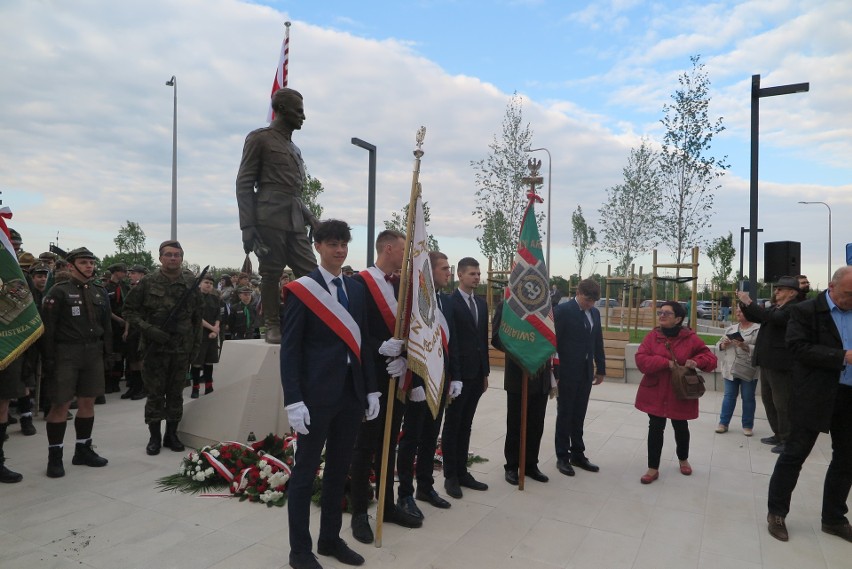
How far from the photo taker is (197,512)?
4.05 meters

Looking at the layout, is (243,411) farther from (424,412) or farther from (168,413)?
(424,412)

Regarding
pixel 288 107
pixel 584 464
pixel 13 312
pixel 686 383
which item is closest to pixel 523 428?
pixel 584 464

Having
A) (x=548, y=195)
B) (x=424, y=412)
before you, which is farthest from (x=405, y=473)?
(x=548, y=195)

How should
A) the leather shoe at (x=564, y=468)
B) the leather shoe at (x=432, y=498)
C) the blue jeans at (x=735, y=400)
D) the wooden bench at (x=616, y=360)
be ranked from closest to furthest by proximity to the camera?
1. the leather shoe at (x=432, y=498)
2. the leather shoe at (x=564, y=468)
3. the blue jeans at (x=735, y=400)
4. the wooden bench at (x=616, y=360)

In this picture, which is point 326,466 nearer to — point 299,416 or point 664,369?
point 299,416

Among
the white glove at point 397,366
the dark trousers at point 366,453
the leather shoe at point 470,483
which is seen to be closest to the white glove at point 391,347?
the white glove at point 397,366

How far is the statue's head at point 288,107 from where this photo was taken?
5457 millimetres

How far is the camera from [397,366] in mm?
3611

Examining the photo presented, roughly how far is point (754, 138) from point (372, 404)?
7.47m

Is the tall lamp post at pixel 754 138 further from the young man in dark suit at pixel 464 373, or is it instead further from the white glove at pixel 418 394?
the white glove at pixel 418 394

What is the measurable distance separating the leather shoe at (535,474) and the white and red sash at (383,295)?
7.36ft

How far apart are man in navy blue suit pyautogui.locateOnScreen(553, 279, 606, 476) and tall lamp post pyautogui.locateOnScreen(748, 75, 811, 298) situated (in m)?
3.90

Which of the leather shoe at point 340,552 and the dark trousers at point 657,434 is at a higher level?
the dark trousers at point 657,434

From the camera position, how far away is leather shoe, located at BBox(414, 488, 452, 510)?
4.29 meters
